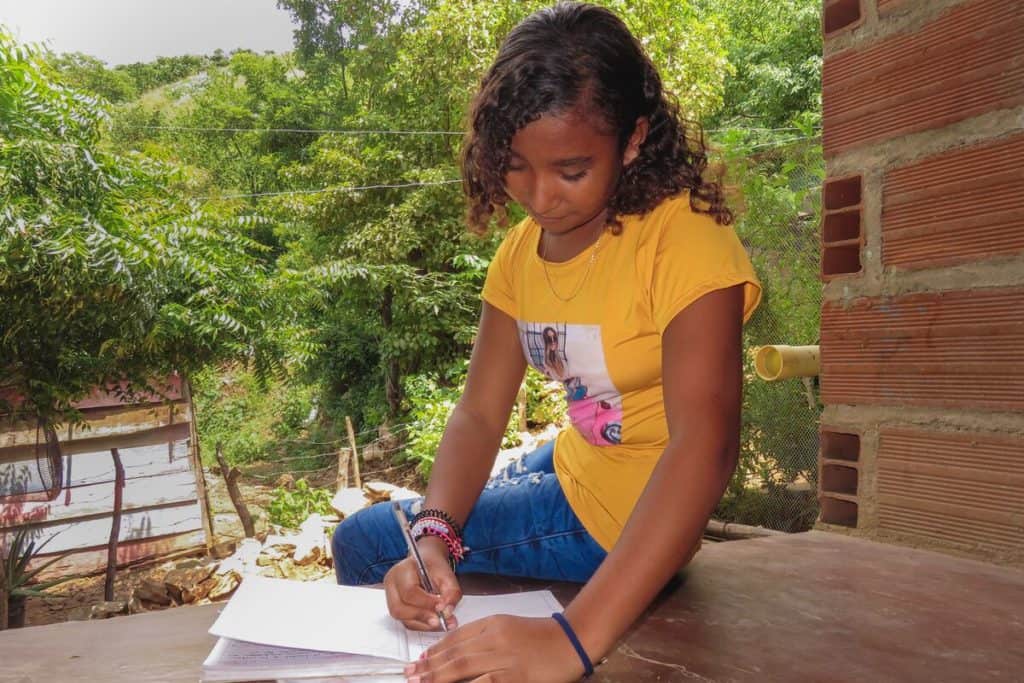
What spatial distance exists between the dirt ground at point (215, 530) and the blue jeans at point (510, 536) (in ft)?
9.34

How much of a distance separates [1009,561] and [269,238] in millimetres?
10714

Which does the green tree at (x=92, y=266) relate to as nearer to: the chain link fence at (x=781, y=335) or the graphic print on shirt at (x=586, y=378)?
the chain link fence at (x=781, y=335)

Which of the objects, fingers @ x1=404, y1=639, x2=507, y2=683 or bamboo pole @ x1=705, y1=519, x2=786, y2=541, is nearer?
fingers @ x1=404, y1=639, x2=507, y2=683

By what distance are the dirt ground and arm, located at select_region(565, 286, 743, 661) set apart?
3.31m

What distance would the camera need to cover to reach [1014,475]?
1008 mm

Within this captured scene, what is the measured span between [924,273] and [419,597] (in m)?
0.82

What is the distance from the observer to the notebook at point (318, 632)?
667mm

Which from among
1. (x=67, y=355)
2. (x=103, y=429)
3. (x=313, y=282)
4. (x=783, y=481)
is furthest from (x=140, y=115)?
(x=783, y=481)

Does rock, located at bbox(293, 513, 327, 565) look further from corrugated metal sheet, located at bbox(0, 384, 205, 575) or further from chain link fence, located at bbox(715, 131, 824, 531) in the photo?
chain link fence, located at bbox(715, 131, 824, 531)

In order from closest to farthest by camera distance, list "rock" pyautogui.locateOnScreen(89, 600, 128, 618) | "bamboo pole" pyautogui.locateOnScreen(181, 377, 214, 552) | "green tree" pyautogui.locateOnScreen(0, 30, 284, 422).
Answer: "green tree" pyautogui.locateOnScreen(0, 30, 284, 422) → "rock" pyautogui.locateOnScreen(89, 600, 128, 618) → "bamboo pole" pyautogui.locateOnScreen(181, 377, 214, 552)

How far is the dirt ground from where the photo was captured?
17.6 ft

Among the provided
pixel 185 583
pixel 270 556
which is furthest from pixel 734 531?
pixel 185 583

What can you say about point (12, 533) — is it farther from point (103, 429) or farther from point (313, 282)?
point (313, 282)

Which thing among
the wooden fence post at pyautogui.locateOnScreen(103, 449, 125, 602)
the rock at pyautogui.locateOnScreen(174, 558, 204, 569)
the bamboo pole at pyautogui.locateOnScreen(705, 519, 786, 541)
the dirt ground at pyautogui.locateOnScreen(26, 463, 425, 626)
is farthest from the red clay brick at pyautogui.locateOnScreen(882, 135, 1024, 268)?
the rock at pyautogui.locateOnScreen(174, 558, 204, 569)
